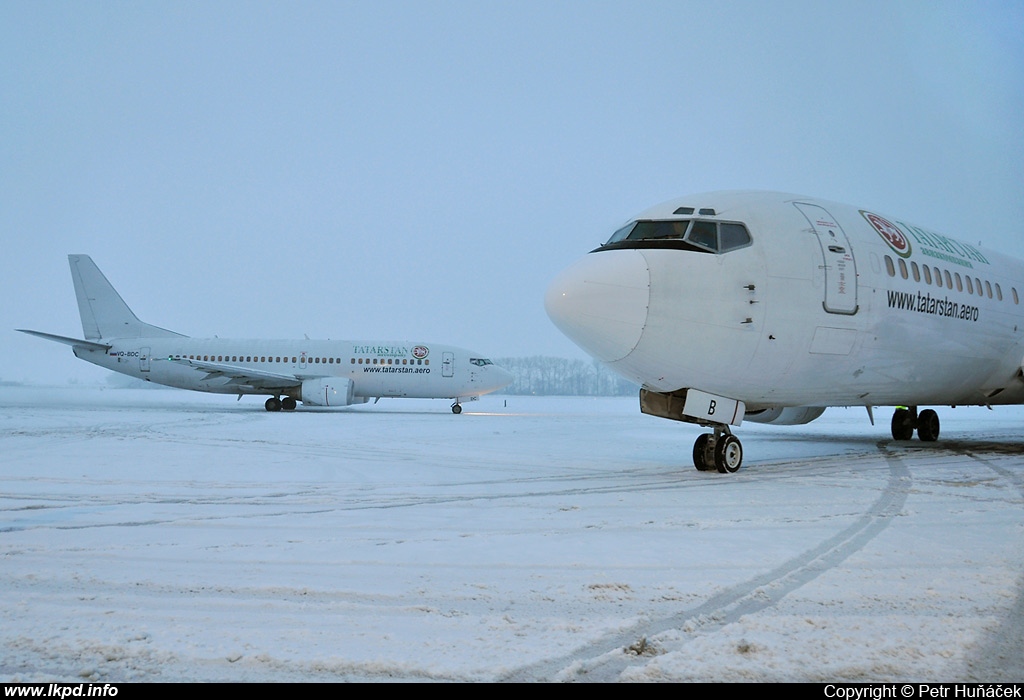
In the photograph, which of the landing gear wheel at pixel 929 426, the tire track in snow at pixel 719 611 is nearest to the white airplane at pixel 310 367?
the landing gear wheel at pixel 929 426

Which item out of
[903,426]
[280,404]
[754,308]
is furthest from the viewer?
[280,404]

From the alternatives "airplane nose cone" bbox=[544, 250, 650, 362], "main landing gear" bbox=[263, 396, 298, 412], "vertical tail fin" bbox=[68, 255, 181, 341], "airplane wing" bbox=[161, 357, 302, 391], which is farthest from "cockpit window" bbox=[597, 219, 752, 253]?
"vertical tail fin" bbox=[68, 255, 181, 341]

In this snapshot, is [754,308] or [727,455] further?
[727,455]

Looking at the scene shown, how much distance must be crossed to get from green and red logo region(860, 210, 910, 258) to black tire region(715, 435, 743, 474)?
356 centimetres

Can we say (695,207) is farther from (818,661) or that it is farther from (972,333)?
(818,661)

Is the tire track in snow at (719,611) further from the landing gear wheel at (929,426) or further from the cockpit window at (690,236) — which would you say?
the landing gear wheel at (929,426)

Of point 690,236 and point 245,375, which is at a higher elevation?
point 690,236

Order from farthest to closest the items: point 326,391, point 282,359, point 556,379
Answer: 1. point 556,379
2. point 282,359
3. point 326,391

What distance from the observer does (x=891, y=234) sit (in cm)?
993

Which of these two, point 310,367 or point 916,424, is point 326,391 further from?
point 916,424

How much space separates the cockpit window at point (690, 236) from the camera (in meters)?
8.06

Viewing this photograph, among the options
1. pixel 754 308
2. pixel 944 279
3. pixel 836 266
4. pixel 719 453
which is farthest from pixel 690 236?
pixel 944 279

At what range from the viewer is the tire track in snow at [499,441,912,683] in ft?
8.34

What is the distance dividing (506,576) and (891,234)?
8.52m
